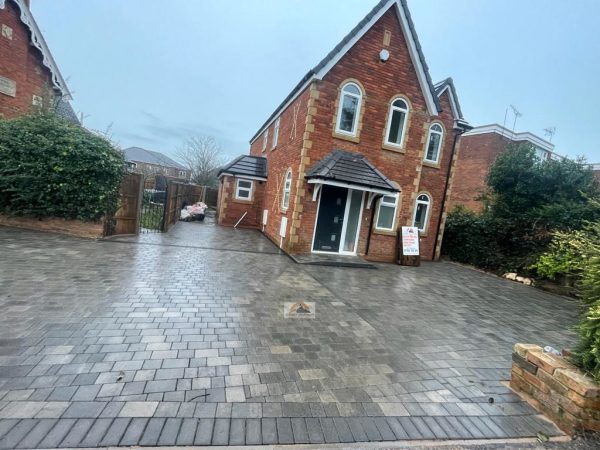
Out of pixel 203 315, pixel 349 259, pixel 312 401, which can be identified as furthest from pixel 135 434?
pixel 349 259

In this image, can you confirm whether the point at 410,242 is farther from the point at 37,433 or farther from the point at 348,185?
the point at 37,433

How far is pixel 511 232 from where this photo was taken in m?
11.8

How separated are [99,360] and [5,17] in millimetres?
16216

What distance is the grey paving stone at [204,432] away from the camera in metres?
2.27

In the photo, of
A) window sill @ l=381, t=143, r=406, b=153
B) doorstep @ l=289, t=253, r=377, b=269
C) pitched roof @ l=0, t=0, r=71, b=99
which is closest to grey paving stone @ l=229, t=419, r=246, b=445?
doorstep @ l=289, t=253, r=377, b=269

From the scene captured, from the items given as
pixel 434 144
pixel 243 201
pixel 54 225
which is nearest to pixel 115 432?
pixel 54 225

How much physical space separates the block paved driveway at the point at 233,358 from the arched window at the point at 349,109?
5.92 metres

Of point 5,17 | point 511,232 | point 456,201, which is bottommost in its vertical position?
point 511,232

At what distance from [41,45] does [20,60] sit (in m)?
1.43

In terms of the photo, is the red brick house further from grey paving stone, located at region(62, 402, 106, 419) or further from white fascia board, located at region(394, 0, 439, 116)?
grey paving stone, located at region(62, 402, 106, 419)

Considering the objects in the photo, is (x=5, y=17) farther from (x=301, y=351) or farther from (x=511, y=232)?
(x=511, y=232)

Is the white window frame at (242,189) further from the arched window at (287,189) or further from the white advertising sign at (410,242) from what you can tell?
the white advertising sign at (410,242)

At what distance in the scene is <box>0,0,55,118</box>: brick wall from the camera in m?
11.9

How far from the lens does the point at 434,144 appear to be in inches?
502
